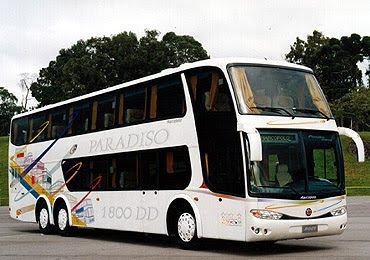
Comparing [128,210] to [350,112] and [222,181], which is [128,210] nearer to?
[222,181]

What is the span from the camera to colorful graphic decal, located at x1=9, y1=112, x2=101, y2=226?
19.3m

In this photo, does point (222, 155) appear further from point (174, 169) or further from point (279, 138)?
point (174, 169)

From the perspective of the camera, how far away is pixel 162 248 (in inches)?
598

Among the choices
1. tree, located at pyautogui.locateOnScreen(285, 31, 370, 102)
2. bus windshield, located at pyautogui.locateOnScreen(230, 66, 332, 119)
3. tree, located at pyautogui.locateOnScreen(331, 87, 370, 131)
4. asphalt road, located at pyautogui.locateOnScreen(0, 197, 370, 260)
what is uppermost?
tree, located at pyautogui.locateOnScreen(285, 31, 370, 102)

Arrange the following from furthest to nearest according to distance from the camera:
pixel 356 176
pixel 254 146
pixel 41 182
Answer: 1. pixel 356 176
2. pixel 41 182
3. pixel 254 146

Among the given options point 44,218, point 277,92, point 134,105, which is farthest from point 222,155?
point 44,218

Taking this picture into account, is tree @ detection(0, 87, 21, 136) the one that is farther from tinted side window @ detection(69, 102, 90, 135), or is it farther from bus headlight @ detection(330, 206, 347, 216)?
bus headlight @ detection(330, 206, 347, 216)

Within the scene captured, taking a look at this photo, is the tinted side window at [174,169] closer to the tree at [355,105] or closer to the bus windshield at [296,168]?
the bus windshield at [296,168]

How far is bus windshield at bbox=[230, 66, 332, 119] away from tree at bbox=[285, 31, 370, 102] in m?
55.3

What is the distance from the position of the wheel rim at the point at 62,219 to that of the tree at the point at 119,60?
55.6 meters

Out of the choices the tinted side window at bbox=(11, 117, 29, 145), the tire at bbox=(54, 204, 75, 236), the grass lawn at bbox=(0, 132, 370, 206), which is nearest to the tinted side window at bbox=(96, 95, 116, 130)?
the tire at bbox=(54, 204, 75, 236)

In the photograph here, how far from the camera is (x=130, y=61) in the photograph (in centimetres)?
7619

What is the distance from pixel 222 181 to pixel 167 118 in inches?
103

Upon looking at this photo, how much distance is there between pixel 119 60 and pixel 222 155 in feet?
217
